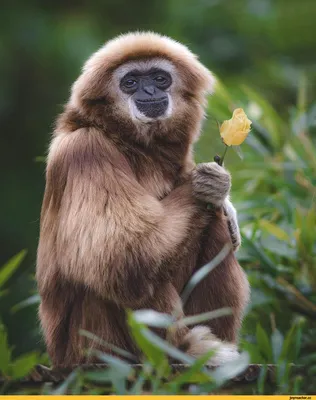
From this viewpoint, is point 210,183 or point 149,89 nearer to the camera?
point 210,183

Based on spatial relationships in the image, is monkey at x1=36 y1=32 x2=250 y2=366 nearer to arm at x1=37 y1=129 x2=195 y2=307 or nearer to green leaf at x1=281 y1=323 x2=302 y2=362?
arm at x1=37 y1=129 x2=195 y2=307

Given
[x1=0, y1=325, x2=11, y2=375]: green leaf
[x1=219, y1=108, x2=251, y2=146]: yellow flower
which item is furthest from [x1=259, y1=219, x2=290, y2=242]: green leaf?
[x1=0, y1=325, x2=11, y2=375]: green leaf

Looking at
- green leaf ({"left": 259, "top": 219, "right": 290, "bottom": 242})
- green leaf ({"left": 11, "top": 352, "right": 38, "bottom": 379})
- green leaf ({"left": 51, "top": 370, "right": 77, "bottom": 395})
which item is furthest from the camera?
green leaf ({"left": 259, "top": 219, "right": 290, "bottom": 242})

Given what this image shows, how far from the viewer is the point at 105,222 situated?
5145mm

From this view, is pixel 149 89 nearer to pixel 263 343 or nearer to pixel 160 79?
pixel 160 79

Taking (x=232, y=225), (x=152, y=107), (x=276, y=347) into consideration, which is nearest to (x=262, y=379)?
(x=276, y=347)

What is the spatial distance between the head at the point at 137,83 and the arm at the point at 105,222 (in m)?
0.31

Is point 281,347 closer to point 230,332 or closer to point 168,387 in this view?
point 230,332

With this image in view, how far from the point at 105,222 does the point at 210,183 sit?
0.67 m

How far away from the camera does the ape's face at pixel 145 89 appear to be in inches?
222

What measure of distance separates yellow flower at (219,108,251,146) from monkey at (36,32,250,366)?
1.10ft

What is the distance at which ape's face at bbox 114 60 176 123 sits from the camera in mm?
5641

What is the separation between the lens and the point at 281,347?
18.3 ft

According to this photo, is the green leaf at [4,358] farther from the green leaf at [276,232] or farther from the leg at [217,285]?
the green leaf at [276,232]
